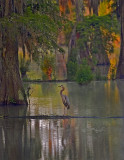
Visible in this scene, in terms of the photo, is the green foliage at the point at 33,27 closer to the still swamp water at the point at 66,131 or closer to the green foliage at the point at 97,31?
the still swamp water at the point at 66,131

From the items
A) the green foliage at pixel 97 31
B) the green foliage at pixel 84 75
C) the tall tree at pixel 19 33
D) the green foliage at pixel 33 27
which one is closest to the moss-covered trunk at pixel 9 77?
the tall tree at pixel 19 33

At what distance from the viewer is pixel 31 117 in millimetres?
18625

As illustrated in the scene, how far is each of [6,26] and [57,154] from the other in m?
7.97

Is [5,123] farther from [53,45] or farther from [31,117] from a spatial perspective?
[53,45]

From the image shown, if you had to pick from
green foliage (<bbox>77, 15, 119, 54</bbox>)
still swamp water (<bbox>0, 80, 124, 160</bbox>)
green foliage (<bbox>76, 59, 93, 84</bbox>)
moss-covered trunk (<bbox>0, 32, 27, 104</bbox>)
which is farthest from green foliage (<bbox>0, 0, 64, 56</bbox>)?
green foliage (<bbox>77, 15, 119, 54</bbox>)

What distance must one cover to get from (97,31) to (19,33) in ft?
70.5

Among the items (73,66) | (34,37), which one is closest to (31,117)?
(34,37)

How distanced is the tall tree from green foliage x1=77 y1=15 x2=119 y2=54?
735 inches

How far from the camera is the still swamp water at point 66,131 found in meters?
12.6

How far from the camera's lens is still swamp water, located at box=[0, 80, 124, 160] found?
1259cm

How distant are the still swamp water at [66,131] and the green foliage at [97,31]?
15.3m

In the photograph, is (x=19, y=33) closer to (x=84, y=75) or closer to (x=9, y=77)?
(x=9, y=77)

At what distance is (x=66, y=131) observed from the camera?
15.8 m

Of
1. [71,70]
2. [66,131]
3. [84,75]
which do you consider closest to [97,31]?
[71,70]
